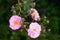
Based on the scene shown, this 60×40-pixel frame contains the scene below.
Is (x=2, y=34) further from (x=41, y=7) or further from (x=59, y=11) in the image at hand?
(x=59, y=11)

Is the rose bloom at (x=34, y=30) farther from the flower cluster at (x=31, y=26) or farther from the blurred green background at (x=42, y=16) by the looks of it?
the blurred green background at (x=42, y=16)

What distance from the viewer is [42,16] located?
275cm

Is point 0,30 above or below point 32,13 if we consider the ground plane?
below

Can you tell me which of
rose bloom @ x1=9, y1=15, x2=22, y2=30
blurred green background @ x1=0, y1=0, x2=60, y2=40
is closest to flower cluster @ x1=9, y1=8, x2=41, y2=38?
rose bloom @ x1=9, y1=15, x2=22, y2=30

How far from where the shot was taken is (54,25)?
288cm

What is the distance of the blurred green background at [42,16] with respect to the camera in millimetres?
2516

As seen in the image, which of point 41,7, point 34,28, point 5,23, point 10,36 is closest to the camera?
point 34,28

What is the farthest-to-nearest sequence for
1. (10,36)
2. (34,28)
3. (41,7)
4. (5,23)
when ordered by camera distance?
1. (41,7)
2. (5,23)
3. (10,36)
4. (34,28)

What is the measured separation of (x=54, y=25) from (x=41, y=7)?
1.13ft

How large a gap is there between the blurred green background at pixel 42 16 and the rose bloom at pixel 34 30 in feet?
0.41

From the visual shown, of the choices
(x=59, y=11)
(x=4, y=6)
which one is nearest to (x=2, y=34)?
(x=4, y=6)

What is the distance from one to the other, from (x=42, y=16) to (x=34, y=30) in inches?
26.0

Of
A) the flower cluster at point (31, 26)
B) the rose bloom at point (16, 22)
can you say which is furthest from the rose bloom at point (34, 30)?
the rose bloom at point (16, 22)

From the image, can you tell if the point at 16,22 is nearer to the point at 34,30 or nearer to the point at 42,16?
the point at 34,30
